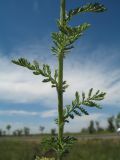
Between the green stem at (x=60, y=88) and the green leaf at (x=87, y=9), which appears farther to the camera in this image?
the green leaf at (x=87, y=9)

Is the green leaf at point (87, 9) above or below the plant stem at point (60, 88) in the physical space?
above

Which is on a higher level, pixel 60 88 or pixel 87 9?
pixel 87 9

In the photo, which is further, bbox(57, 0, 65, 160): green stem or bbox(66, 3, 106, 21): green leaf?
bbox(66, 3, 106, 21): green leaf

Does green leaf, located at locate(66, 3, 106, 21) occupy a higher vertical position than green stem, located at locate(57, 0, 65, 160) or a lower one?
higher

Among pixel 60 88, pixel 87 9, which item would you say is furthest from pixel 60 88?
pixel 87 9

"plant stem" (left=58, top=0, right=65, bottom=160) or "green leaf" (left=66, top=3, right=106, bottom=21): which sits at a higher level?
"green leaf" (left=66, top=3, right=106, bottom=21)

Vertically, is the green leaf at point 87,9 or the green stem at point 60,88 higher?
the green leaf at point 87,9

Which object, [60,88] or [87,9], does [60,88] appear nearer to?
[60,88]

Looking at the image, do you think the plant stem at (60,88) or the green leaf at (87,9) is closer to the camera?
the plant stem at (60,88)

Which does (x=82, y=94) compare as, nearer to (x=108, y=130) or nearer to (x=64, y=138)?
(x=64, y=138)

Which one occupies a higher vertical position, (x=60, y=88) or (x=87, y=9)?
(x=87, y=9)

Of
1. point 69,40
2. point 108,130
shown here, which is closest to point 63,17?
point 69,40
